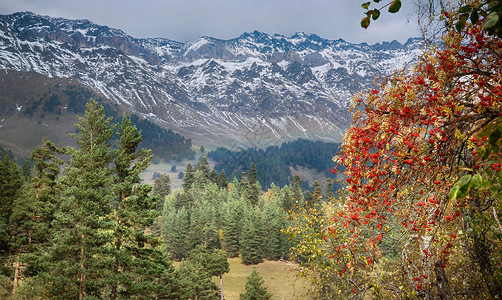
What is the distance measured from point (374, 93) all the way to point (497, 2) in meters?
2.79

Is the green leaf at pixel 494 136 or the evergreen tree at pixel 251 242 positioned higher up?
the evergreen tree at pixel 251 242

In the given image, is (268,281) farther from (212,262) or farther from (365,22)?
(365,22)

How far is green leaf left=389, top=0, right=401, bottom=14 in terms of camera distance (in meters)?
2.69

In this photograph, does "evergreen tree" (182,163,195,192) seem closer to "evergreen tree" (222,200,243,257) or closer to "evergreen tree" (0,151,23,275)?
"evergreen tree" (222,200,243,257)

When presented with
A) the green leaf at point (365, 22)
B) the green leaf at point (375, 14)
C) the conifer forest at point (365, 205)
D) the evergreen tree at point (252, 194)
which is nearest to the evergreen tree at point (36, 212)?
the conifer forest at point (365, 205)

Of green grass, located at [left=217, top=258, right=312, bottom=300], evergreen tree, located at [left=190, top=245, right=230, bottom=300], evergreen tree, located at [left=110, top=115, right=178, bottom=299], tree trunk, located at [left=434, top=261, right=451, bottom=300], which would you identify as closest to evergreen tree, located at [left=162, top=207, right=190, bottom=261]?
green grass, located at [left=217, top=258, right=312, bottom=300]

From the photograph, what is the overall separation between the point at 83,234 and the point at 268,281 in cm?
4914

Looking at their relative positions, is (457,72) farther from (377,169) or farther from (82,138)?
(82,138)

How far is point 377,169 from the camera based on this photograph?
4984 millimetres

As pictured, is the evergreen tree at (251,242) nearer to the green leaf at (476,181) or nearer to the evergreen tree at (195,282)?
the evergreen tree at (195,282)

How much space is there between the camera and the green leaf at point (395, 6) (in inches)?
106

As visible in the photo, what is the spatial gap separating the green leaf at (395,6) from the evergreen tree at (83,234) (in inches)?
813

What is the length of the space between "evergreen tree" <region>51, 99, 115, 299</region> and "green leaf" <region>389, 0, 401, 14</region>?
20.6 meters

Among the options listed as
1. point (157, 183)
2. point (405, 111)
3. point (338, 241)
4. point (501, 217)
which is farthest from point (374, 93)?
point (157, 183)
